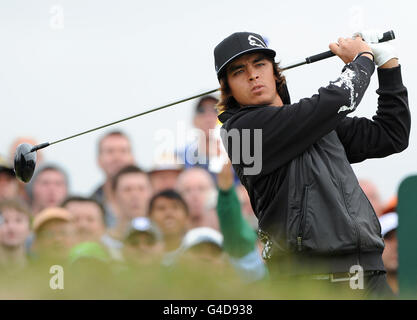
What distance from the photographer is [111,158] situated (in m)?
3.96

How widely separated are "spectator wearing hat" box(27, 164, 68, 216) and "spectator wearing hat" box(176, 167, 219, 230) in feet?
2.11

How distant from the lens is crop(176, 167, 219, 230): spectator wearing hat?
3521mm

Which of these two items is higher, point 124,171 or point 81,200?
point 124,171

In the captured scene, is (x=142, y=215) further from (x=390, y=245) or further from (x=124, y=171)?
(x=390, y=245)

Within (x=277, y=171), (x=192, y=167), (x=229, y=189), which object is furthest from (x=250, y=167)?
(x=192, y=167)

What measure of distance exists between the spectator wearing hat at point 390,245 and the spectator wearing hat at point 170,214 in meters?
0.90

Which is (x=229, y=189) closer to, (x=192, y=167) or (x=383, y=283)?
(x=192, y=167)

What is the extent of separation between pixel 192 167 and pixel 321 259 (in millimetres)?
1743

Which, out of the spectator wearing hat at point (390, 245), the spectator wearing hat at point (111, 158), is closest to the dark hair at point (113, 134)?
the spectator wearing hat at point (111, 158)

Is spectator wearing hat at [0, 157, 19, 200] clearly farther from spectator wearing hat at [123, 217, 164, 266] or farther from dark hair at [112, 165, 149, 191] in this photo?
spectator wearing hat at [123, 217, 164, 266]

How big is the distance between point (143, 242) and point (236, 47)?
1.29m

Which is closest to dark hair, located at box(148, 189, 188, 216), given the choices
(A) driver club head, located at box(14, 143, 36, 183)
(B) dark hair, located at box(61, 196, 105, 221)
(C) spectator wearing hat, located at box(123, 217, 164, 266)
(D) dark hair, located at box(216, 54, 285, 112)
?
(C) spectator wearing hat, located at box(123, 217, 164, 266)

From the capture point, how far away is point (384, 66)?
7.55 feet

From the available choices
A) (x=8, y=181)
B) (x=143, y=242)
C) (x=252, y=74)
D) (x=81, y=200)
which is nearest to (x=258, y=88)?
(x=252, y=74)
